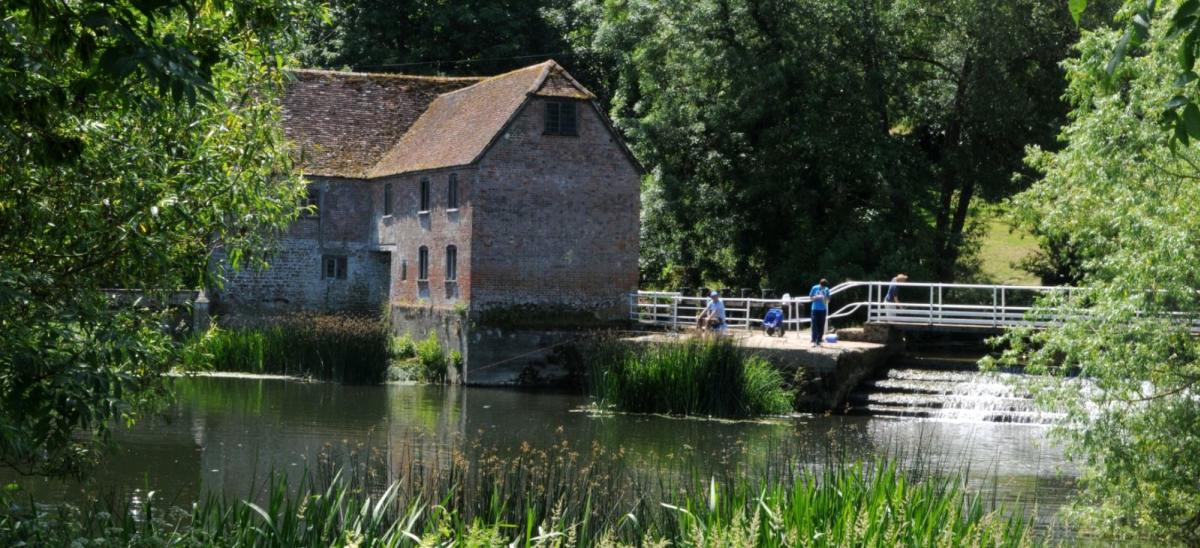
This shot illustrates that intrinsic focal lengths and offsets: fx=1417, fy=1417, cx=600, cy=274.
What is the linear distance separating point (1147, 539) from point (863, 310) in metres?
23.8

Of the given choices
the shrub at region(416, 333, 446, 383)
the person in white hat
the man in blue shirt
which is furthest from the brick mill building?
the man in blue shirt

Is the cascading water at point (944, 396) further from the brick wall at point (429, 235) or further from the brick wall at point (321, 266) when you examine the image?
the brick wall at point (321, 266)

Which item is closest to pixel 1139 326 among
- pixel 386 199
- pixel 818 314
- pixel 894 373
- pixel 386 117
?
pixel 818 314

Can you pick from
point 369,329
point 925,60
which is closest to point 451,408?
point 369,329

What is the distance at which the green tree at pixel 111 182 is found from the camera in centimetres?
675

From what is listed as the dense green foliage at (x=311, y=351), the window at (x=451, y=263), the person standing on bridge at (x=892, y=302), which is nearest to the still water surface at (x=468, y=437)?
the dense green foliage at (x=311, y=351)

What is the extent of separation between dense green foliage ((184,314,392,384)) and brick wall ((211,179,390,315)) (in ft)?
21.4

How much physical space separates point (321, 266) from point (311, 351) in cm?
882

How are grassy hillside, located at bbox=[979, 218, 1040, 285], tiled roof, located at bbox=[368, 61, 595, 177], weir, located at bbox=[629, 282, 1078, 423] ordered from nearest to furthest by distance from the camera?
weir, located at bbox=[629, 282, 1078, 423]
tiled roof, located at bbox=[368, 61, 595, 177]
grassy hillside, located at bbox=[979, 218, 1040, 285]

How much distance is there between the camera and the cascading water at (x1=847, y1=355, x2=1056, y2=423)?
1040 inches

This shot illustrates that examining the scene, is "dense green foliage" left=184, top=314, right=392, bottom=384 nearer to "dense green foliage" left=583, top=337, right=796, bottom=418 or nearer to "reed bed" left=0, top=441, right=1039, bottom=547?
"dense green foliage" left=583, top=337, right=796, bottom=418

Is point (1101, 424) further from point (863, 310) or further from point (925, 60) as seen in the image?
point (925, 60)

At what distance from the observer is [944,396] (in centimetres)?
2728

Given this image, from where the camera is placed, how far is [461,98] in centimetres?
4038
